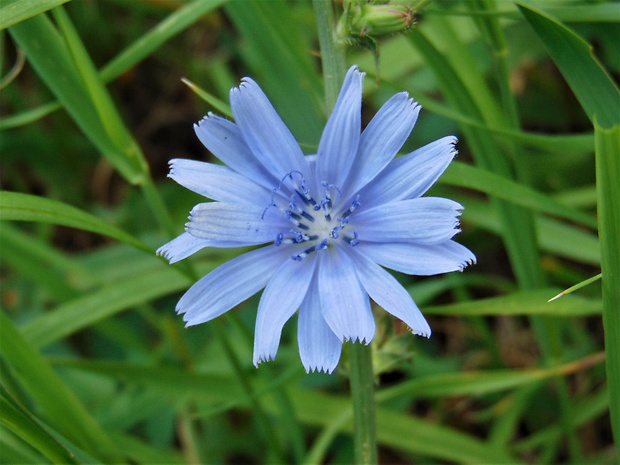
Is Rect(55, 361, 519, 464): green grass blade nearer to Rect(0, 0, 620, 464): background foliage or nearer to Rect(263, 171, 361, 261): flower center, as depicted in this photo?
Rect(0, 0, 620, 464): background foliage

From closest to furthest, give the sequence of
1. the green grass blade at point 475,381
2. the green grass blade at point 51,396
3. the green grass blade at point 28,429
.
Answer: the green grass blade at point 28,429
the green grass blade at point 51,396
the green grass blade at point 475,381

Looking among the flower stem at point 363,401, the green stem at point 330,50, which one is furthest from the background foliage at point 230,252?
the green stem at point 330,50

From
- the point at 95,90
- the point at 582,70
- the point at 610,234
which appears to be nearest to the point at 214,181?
the point at 95,90

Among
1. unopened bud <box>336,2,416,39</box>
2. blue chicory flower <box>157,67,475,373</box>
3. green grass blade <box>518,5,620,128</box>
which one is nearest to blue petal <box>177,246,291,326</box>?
blue chicory flower <box>157,67,475,373</box>

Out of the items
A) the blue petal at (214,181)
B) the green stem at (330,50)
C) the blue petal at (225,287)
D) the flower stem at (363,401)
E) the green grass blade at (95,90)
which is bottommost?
the flower stem at (363,401)

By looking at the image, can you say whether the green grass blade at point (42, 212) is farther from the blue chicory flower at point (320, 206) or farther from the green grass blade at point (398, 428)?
the green grass blade at point (398, 428)

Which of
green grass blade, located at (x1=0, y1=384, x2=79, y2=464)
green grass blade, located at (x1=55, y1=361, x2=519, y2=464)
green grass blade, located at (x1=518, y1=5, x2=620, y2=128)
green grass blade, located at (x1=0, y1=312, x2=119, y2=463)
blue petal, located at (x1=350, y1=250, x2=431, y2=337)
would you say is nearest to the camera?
blue petal, located at (x1=350, y1=250, x2=431, y2=337)

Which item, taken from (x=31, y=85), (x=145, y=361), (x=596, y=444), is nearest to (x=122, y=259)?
(x=145, y=361)
